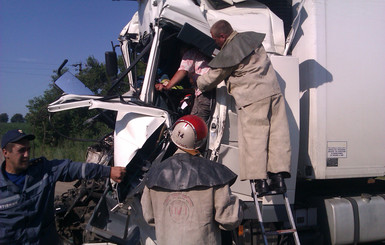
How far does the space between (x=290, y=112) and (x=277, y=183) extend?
821 mm

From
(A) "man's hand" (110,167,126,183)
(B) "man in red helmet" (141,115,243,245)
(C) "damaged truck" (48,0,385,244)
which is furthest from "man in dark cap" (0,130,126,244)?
(B) "man in red helmet" (141,115,243,245)

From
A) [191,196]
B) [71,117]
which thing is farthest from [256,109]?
[71,117]

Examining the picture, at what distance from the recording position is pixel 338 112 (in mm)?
3764

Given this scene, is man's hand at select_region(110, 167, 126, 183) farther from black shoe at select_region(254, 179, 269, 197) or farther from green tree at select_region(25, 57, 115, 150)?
green tree at select_region(25, 57, 115, 150)

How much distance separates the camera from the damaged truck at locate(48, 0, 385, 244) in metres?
3.37

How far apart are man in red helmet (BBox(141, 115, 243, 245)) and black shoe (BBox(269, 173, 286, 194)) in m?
0.83

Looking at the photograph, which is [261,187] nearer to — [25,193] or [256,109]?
[256,109]

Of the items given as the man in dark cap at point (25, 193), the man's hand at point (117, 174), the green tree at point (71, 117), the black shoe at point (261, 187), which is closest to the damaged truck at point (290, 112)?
the man's hand at point (117, 174)

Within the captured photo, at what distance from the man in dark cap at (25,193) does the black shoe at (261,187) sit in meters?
1.64

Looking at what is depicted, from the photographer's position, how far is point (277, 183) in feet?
10.2

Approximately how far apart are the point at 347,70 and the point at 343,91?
0.80 feet

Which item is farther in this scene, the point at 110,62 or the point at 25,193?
the point at 110,62

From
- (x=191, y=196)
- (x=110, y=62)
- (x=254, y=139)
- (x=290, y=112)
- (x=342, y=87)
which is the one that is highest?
(x=110, y=62)

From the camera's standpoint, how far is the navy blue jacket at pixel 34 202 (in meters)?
2.59
